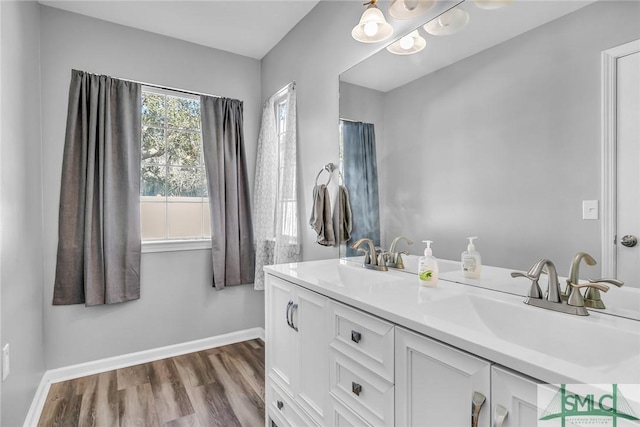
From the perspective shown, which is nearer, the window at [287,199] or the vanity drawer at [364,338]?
the vanity drawer at [364,338]

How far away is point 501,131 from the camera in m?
1.24

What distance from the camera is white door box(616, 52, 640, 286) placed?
Result: 905 mm

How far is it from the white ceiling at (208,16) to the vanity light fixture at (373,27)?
0.79 metres

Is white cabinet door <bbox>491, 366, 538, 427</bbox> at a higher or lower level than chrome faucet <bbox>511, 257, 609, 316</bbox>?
lower

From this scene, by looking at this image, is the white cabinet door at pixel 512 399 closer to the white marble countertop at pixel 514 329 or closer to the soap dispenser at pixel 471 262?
the white marble countertop at pixel 514 329

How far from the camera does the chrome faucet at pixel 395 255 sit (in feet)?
5.46

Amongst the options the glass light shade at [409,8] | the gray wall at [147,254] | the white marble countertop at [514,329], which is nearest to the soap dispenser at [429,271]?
the white marble countertop at [514,329]

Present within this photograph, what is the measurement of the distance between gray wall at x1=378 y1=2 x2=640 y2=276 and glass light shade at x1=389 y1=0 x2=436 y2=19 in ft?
1.00

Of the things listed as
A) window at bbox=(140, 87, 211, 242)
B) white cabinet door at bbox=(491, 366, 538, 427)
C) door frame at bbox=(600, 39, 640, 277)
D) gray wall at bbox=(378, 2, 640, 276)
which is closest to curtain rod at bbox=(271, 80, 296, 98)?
window at bbox=(140, 87, 211, 242)

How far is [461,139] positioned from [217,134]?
214 centimetres

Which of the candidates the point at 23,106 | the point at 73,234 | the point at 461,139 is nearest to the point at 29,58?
the point at 23,106

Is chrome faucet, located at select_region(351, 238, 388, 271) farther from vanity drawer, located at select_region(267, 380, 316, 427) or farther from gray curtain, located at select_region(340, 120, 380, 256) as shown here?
vanity drawer, located at select_region(267, 380, 316, 427)

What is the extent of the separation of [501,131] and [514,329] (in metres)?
0.70

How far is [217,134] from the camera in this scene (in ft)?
9.45
